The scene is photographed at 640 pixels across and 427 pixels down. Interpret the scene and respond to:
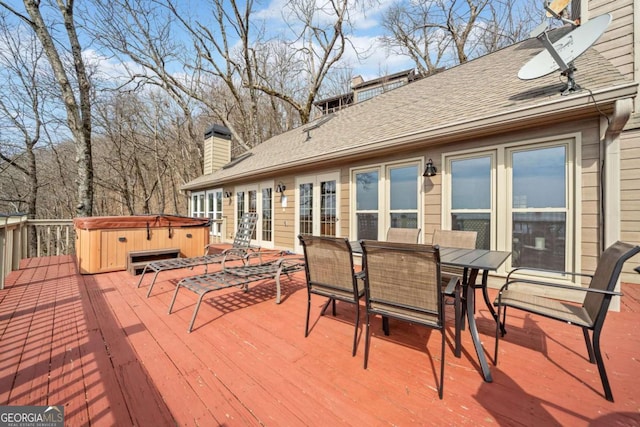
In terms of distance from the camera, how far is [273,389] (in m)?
1.77

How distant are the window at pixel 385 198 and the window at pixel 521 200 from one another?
0.63 meters

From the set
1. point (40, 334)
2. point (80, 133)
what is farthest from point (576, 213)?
point (80, 133)

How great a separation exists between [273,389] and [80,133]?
809 centimetres

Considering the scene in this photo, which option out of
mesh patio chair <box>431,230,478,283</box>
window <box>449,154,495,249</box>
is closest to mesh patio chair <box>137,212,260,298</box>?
mesh patio chair <box>431,230,478,283</box>

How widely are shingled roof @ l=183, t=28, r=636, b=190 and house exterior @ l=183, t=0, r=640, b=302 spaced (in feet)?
0.06

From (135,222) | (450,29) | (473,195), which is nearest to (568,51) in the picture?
(473,195)

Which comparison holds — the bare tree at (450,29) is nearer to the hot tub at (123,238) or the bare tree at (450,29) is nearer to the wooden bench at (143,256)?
the hot tub at (123,238)

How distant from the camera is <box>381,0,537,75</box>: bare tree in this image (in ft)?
36.4

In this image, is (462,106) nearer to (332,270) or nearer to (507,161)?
(507,161)

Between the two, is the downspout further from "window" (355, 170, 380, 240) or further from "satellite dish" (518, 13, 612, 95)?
"window" (355, 170, 380, 240)

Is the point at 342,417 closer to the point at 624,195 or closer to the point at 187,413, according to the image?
the point at 187,413

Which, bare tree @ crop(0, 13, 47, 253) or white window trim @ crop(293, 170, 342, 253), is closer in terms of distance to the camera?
white window trim @ crop(293, 170, 342, 253)

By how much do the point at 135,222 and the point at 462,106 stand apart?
620 cm

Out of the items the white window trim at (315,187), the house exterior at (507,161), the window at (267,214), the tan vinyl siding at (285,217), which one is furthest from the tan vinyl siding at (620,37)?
the window at (267,214)
